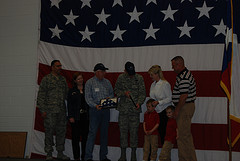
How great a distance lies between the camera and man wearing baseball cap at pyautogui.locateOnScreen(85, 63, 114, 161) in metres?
4.63

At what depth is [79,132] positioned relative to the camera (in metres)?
4.86

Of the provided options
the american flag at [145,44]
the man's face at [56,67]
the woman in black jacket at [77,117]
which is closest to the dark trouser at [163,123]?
the american flag at [145,44]

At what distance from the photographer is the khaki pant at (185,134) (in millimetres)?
4082

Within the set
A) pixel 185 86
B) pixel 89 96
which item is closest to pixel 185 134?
pixel 185 86

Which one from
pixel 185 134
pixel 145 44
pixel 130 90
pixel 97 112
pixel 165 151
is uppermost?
pixel 145 44

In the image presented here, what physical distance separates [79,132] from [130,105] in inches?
40.0

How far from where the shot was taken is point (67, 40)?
5.63m

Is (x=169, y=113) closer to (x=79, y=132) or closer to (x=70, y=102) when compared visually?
(x=79, y=132)

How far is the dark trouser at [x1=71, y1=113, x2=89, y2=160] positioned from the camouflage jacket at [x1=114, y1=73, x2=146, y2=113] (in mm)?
646

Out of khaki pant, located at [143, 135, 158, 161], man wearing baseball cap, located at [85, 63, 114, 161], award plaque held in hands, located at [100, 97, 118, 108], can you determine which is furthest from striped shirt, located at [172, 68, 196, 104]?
man wearing baseball cap, located at [85, 63, 114, 161]

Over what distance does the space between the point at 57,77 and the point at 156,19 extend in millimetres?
2145

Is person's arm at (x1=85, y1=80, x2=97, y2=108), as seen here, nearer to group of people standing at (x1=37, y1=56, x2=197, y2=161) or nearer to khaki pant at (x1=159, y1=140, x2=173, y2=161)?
group of people standing at (x1=37, y1=56, x2=197, y2=161)

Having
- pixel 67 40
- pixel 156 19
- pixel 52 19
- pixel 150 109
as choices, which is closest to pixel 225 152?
pixel 150 109

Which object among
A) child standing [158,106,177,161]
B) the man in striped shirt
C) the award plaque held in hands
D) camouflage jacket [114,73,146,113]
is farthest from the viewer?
camouflage jacket [114,73,146,113]
